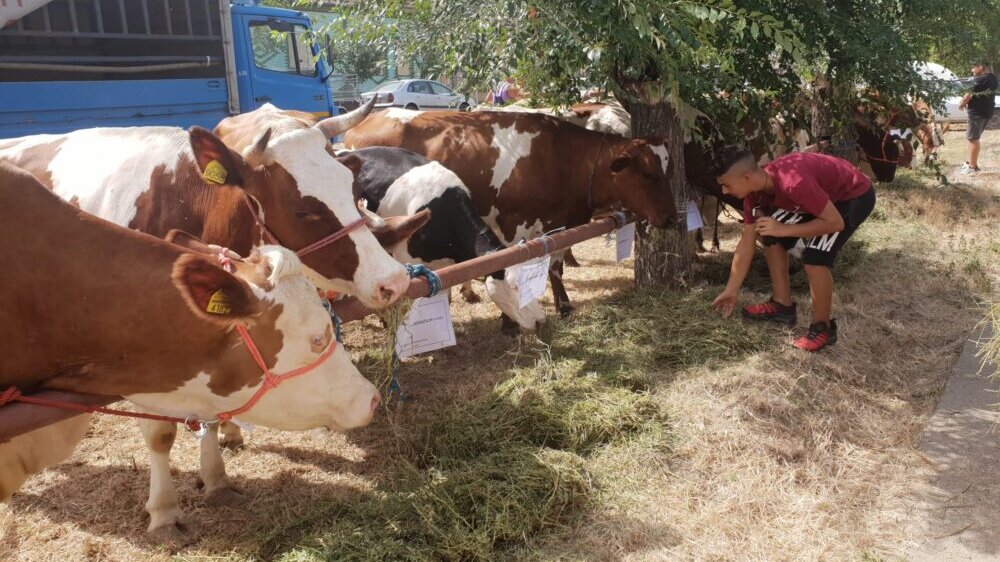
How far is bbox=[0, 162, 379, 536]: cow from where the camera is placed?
85.7 inches

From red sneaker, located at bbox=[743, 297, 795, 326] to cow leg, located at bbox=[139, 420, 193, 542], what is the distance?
3443 millimetres

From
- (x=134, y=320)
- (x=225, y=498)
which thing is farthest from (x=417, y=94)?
(x=134, y=320)

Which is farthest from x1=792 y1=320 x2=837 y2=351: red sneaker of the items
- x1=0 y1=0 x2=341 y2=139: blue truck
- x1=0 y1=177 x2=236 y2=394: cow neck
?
x1=0 y1=0 x2=341 y2=139: blue truck

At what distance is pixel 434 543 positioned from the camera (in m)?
2.79

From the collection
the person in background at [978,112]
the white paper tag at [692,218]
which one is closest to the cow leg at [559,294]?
the white paper tag at [692,218]

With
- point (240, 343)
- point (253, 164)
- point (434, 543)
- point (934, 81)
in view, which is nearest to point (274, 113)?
point (253, 164)

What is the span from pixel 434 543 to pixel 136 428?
2.33 m

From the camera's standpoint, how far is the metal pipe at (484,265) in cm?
314

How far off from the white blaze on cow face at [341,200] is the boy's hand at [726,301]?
7.71 ft

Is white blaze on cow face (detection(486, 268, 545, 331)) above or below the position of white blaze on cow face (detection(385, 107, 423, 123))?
below

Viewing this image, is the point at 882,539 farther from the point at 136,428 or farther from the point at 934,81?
the point at 934,81

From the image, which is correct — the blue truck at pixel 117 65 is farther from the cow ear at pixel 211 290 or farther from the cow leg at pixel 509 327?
the cow ear at pixel 211 290

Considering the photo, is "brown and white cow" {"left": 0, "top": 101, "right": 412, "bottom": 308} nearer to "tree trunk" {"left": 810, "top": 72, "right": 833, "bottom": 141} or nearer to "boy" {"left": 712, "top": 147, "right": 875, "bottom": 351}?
"boy" {"left": 712, "top": 147, "right": 875, "bottom": 351}

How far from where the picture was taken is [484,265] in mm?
3641
